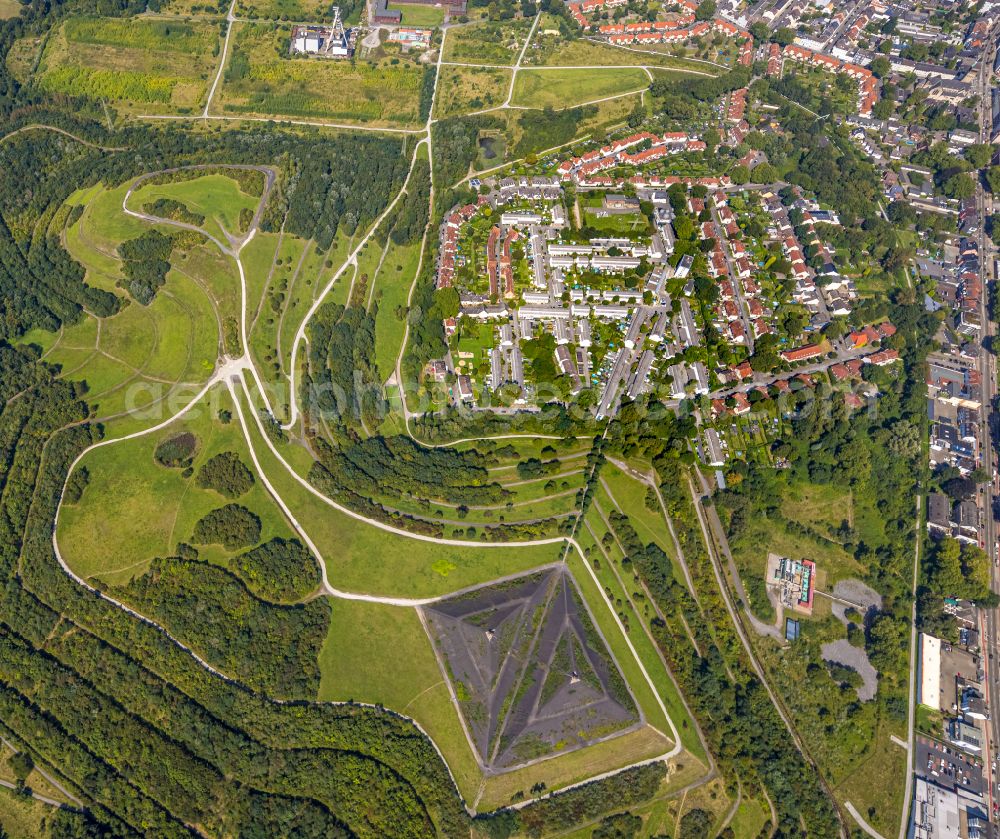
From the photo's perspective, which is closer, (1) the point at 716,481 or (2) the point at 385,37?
(1) the point at 716,481

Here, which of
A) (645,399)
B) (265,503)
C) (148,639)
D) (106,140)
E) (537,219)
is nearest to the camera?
(148,639)

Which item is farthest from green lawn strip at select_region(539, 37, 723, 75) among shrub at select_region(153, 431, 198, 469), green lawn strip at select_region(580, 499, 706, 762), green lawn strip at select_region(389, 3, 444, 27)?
shrub at select_region(153, 431, 198, 469)

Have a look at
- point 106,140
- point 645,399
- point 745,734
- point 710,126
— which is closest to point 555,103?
point 710,126

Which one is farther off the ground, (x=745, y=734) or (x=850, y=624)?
(x=850, y=624)

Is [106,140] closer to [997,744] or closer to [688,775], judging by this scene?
[688,775]

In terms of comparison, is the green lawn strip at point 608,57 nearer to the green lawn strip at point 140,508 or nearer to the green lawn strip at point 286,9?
the green lawn strip at point 286,9

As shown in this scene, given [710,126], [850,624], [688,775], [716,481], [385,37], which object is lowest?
[688,775]

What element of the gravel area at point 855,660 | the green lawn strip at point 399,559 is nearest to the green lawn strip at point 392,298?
the green lawn strip at point 399,559
